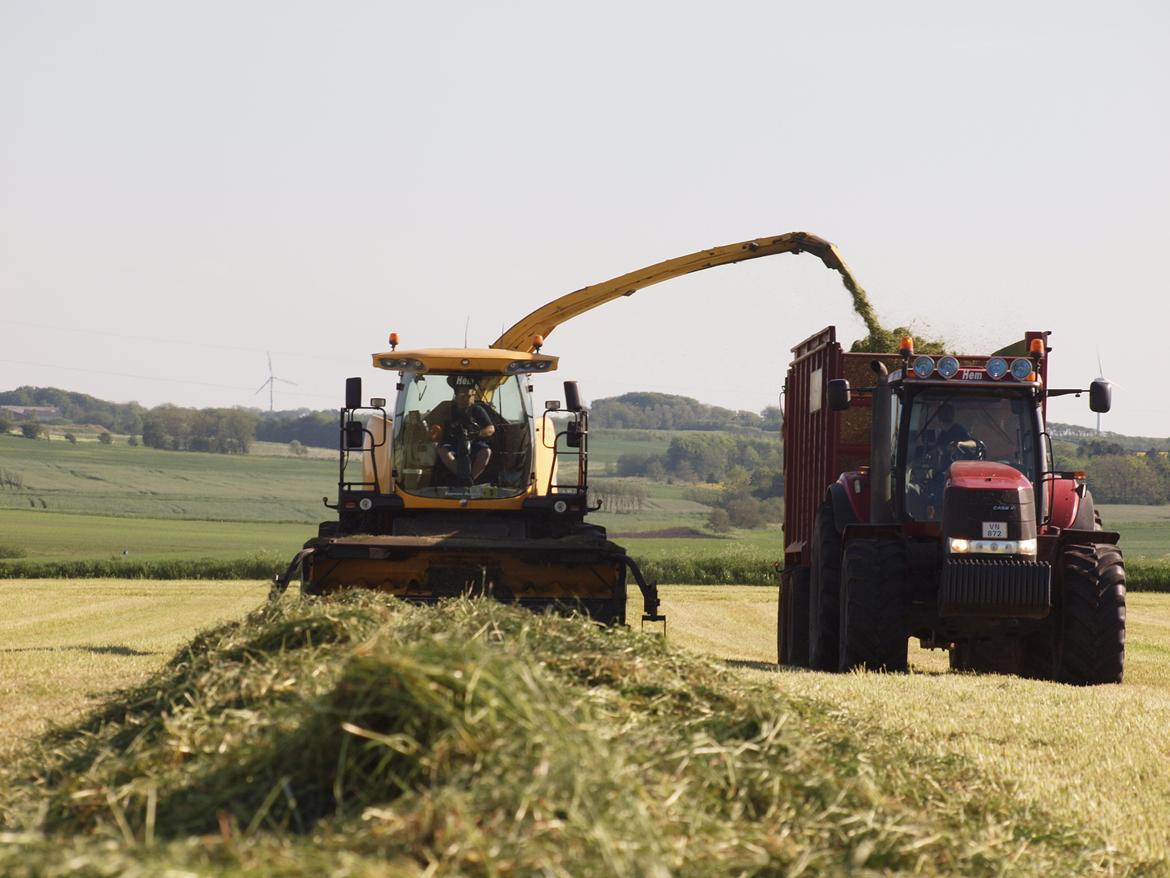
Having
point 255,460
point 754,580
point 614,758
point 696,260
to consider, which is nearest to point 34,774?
point 614,758

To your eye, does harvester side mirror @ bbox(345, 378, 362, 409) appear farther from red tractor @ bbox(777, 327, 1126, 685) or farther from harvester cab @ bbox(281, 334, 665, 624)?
red tractor @ bbox(777, 327, 1126, 685)

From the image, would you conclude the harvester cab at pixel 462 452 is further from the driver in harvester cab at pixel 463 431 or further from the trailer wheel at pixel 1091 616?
the trailer wheel at pixel 1091 616

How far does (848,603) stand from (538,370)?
14.4 ft

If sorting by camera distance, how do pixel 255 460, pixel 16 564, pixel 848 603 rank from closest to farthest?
pixel 848 603 → pixel 16 564 → pixel 255 460

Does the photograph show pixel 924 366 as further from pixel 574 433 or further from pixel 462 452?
pixel 462 452

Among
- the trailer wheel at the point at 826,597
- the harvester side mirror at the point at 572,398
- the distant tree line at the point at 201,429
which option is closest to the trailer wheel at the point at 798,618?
the trailer wheel at the point at 826,597

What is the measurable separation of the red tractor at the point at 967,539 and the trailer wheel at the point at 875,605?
0.01 meters

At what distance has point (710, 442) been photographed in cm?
9625

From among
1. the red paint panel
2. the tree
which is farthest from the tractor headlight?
the tree

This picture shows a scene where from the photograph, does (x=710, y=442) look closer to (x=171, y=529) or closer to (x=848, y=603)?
(x=171, y=529)

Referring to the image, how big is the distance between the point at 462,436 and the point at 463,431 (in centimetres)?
5

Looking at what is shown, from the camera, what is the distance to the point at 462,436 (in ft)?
49.0

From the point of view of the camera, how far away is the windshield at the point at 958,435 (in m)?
12.3

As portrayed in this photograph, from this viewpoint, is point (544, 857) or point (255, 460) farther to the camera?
point (255, 460)
